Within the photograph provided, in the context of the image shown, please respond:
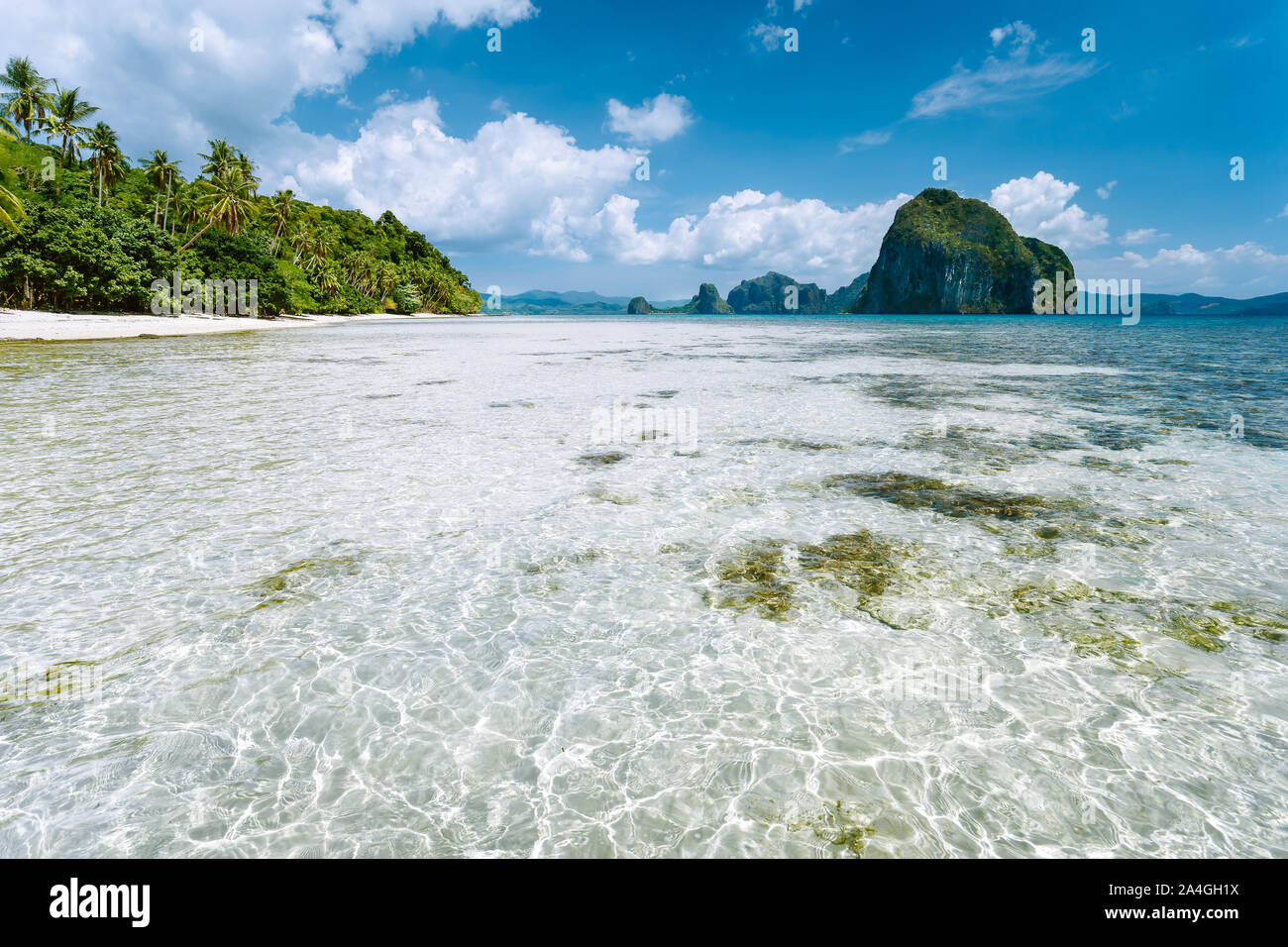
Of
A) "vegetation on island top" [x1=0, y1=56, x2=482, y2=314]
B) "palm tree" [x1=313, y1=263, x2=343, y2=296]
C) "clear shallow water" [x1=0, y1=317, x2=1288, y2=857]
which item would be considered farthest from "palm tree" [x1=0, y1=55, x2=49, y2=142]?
"clear shallow water" [x1=0, y1=317, x2=1288, y2=857]

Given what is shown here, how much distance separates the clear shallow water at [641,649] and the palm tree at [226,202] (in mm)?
83249

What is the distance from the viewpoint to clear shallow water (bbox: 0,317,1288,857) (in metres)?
4.20

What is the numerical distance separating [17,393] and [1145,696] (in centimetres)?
3091

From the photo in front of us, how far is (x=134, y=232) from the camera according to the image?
57.2 m

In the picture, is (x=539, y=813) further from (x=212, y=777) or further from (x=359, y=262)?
(x=359, y=262)

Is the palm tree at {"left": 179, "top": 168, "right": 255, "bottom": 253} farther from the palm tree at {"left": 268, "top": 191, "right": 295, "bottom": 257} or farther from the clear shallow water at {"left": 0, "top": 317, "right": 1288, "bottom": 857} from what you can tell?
the clear shallow water at {"left": 0, "top": 317, "right": 1288, "bottom": 857}

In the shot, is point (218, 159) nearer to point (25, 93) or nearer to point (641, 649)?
point (25, 93)

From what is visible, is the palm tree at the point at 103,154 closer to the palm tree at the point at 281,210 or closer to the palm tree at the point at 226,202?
the palm tree at the point at 226,202

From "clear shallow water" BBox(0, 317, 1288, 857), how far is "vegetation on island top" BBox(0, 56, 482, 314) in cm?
5600

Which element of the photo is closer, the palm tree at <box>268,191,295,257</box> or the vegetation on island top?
the vegetation on island top

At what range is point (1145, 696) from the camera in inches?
211

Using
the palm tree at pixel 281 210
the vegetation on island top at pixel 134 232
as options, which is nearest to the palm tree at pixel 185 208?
the vegetation on island top at pixel 134 232

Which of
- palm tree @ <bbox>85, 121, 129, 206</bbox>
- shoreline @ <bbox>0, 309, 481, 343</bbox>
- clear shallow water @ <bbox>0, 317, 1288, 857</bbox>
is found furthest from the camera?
palm tree @ <bbox>85, 121, 129, 206</bbox>
